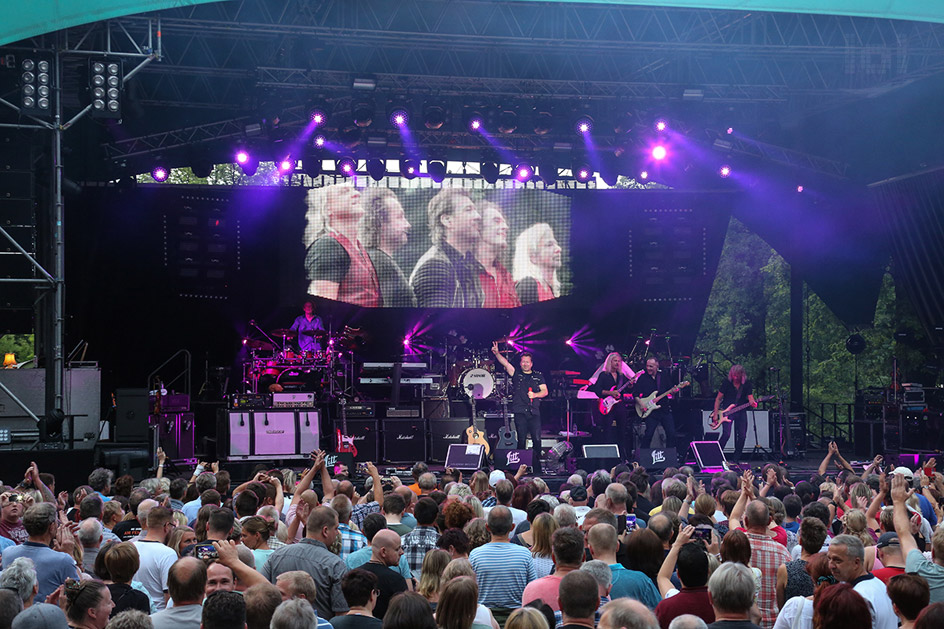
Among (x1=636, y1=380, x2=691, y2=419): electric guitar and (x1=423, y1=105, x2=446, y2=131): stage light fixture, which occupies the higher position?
(x1=423, y1=105, x2=446, y2=131): stage light fixture

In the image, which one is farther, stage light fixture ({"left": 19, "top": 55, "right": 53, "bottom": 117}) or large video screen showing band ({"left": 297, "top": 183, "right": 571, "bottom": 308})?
large video screen showing band ({"left": 297, "top": 183, "right": 571, "bottom": 308})

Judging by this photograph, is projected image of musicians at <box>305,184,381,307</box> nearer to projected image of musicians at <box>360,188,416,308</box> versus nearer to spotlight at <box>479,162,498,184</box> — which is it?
projected image of musicians at <box>360,188,416,308</box>

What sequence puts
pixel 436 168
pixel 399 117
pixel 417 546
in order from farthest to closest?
1. pixel 436 168
2. pixel 399 117
3. pixel 417 546

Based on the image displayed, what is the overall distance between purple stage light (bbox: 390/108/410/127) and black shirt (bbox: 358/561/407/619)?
1119 centimetres

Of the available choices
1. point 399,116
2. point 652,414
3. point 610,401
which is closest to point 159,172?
point 399,116

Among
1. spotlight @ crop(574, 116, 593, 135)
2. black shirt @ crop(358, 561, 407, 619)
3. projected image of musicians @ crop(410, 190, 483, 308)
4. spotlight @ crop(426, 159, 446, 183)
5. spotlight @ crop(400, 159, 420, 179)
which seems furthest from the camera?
projected image of musicians @ crop(410, 190, 483, 308)

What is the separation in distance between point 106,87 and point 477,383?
7.83 metres

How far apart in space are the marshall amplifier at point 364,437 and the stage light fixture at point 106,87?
603 cm

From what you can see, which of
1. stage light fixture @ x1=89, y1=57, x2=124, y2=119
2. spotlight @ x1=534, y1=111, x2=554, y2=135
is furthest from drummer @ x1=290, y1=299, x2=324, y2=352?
stage light fixture @ x1=89, y1=57, x2=124, y2=119

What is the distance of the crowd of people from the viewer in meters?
3.98

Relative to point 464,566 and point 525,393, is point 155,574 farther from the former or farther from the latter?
point 525,393

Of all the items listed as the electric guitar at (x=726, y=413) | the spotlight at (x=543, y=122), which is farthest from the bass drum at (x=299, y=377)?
the electric guitar at (x=726, y=413)

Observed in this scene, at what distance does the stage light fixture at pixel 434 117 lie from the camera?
15688 millimetres

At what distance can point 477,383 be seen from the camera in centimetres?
1778
